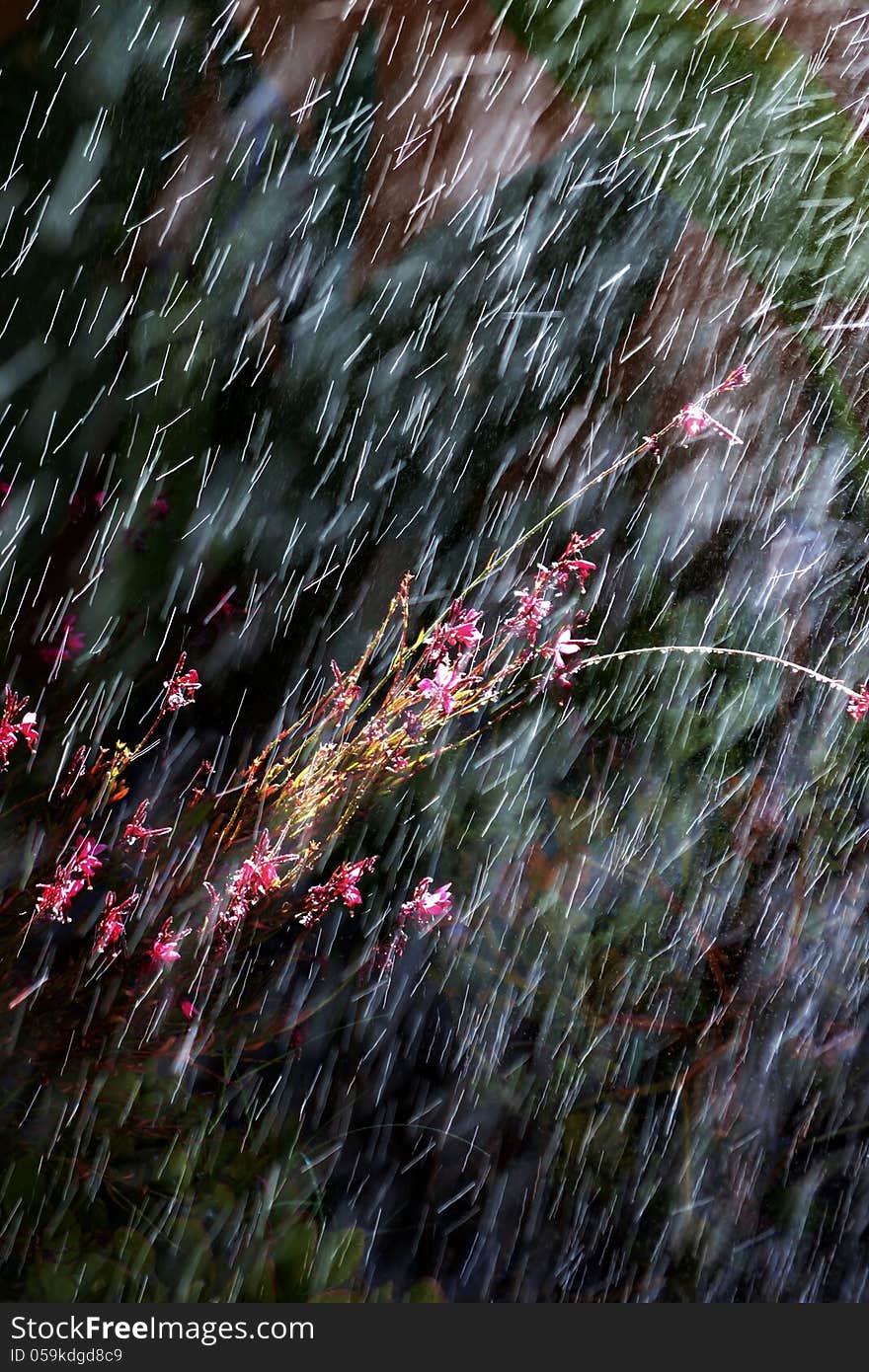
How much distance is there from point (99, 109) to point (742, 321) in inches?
35.0

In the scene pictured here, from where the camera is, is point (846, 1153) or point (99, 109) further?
point (846, 1153)

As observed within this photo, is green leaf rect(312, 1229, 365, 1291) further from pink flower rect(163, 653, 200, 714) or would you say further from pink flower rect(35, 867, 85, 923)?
pink flower rect(163, 653, 200, 714)

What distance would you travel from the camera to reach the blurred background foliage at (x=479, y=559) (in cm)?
112

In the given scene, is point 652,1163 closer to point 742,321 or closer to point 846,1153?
point 846,1153

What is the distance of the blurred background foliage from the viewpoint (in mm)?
1116

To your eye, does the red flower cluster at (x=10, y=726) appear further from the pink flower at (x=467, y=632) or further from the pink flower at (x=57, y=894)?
the pink flower at (x=467, y=632)

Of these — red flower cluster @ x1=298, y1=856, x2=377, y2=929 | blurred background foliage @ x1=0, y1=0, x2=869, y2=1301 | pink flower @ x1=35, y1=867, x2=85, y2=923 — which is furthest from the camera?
blurred background foliage @ x1=0, y1=0, x2=869, y2=1301

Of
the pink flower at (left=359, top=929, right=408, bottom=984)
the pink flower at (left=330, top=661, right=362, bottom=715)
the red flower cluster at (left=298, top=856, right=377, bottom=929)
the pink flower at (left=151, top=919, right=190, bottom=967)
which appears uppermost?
the pink flower at (left=330, top=661, right=362, bottom=715)

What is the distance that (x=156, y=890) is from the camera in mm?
1078

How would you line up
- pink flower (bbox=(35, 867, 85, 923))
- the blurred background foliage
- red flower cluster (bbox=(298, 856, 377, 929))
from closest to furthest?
pink flower (bbox=(35, 867, 85, 923))
red flower cluster (bbox=(298, 856, 377, 929))
the blurred background foliage

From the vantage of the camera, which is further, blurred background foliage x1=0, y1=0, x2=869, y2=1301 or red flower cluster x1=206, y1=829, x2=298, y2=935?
blurred background foliage x1=0, y1=0, x2=869, y2=1301

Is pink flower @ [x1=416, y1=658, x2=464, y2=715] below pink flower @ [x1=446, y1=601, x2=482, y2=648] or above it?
below

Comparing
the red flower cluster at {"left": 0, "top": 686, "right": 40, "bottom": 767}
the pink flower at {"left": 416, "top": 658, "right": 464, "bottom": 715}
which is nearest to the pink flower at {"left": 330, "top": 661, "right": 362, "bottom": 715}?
the pink flower at {"left": 416, "top": 658, "right": 464, "bottom": 715}

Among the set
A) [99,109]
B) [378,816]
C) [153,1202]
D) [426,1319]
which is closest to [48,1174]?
[153,1202]
